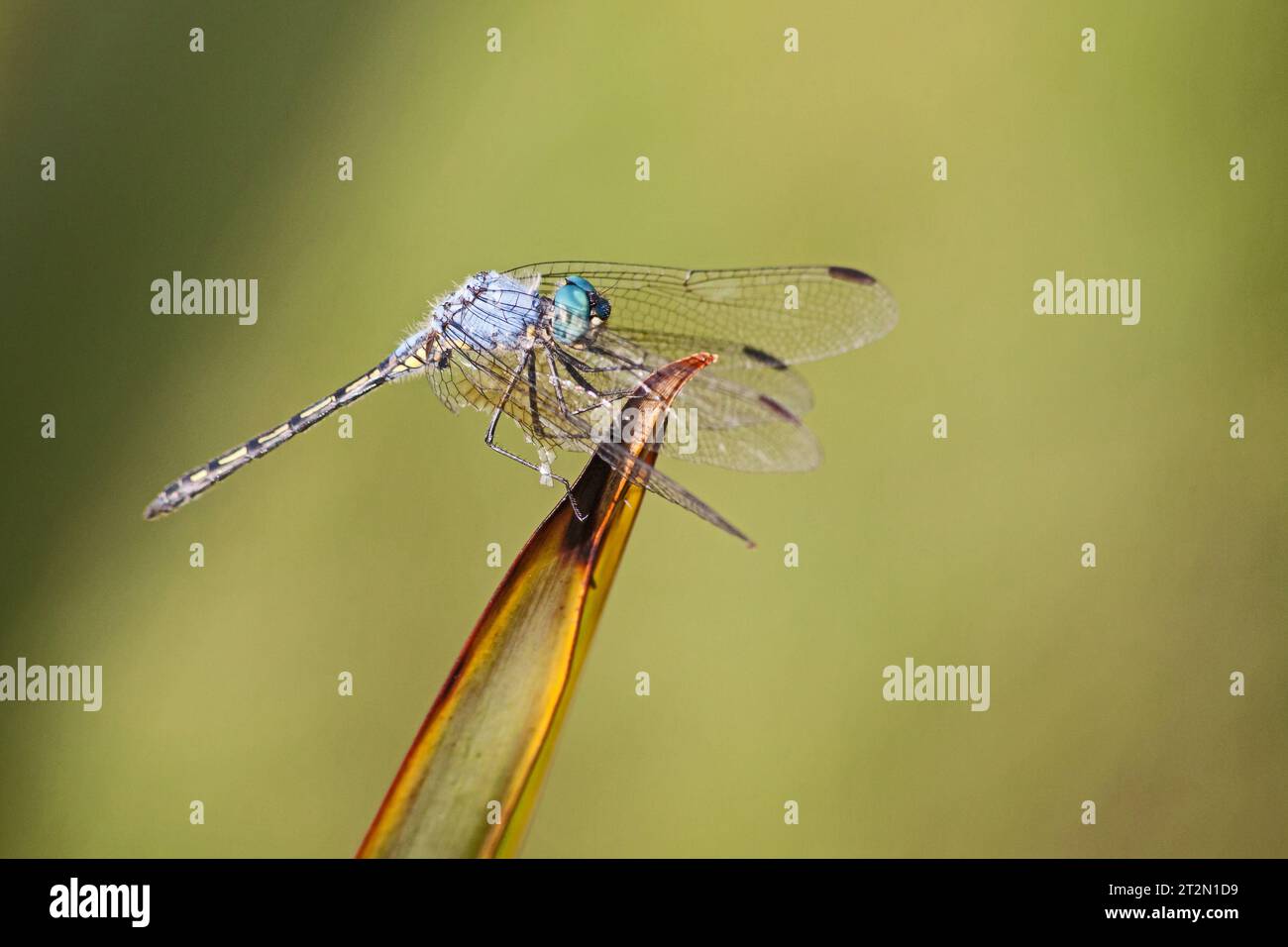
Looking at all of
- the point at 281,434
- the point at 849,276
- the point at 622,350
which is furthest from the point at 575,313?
the point at 281,434

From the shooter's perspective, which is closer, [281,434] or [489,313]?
[489,313]

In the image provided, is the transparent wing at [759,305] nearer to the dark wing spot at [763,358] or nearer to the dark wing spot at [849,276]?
the dark wing spot at [849,276]

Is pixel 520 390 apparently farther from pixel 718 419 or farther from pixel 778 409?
pixel 778 409

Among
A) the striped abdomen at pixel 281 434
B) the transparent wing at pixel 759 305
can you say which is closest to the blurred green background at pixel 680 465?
the transparent wing at pixel 759 305

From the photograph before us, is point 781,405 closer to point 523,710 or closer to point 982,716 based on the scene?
point 523,710

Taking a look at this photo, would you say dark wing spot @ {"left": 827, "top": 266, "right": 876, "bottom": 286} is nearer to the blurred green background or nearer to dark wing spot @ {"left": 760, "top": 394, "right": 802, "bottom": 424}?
dark wing spot @ {"left": 760, "top": 394, "right": 802, "bottom": 424}

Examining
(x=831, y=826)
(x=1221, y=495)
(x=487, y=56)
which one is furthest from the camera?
(x=487, y=56)

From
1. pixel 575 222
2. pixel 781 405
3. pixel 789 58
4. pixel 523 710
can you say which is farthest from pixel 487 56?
pixel 523 710

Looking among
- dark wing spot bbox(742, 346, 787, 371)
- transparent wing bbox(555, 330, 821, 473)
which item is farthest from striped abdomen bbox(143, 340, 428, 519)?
dark wing spot bbox(742, 346, 787, 371)
